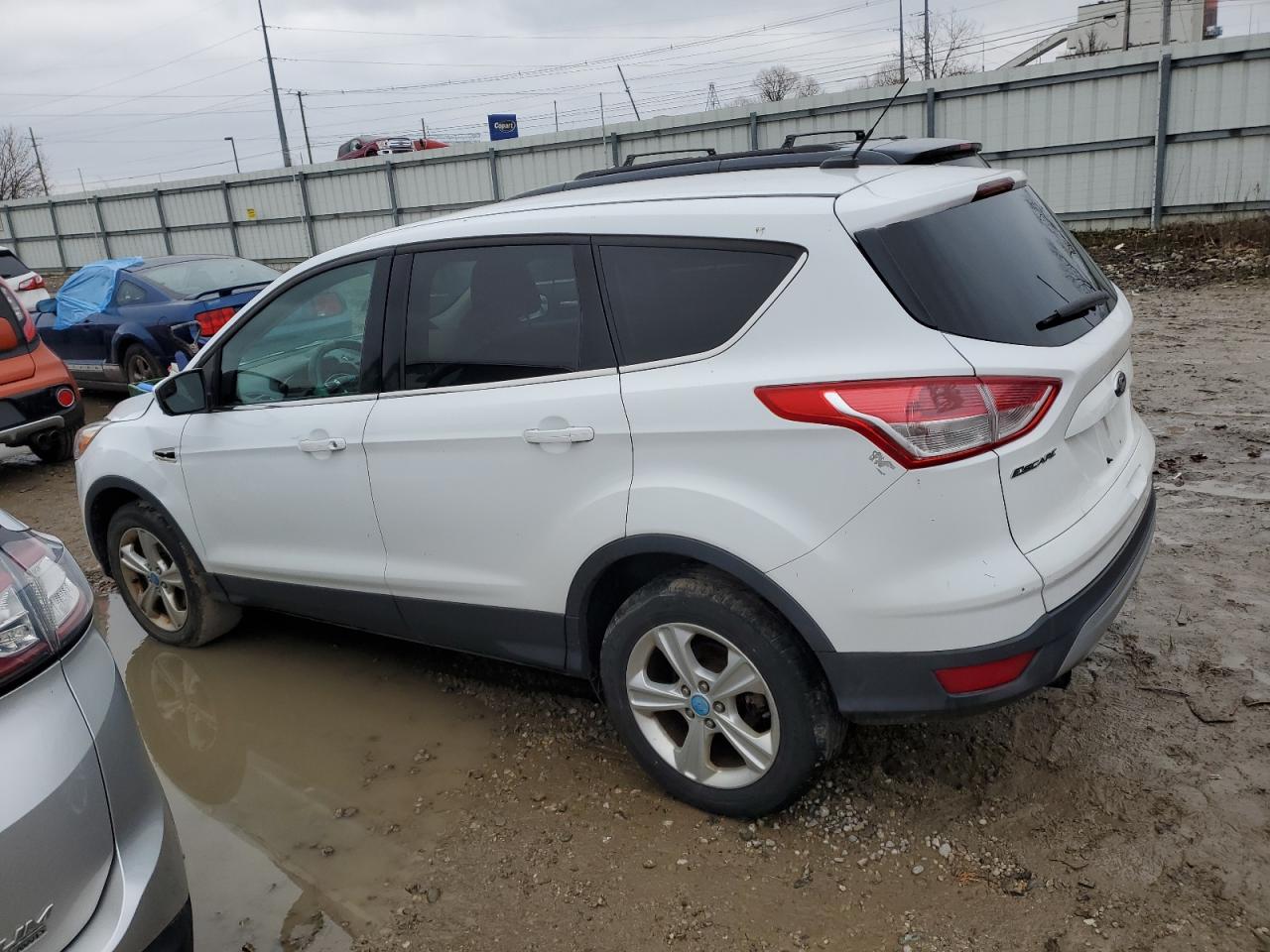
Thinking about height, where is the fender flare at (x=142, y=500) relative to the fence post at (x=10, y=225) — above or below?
above

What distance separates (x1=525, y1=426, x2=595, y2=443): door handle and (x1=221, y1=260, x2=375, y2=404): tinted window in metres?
0.91

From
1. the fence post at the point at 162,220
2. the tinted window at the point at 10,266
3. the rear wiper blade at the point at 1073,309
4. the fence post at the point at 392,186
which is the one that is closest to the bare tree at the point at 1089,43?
the fence post at the point at 392,186

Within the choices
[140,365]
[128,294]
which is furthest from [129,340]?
[128,294]

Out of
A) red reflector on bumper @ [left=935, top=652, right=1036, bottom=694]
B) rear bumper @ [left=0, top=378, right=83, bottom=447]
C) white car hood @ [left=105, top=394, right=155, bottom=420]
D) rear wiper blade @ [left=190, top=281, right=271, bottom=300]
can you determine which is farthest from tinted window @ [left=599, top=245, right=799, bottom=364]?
rear wiper blade @ [left=190, top=281, right=271, bottom=300]

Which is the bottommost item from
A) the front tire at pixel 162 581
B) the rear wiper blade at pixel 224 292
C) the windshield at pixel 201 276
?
the front tire at pixel 162 581

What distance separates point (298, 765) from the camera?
144 inches

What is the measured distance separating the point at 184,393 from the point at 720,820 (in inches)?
108

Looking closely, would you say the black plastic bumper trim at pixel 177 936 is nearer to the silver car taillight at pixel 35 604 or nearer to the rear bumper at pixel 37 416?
the silver car taillight at pixel 35 604

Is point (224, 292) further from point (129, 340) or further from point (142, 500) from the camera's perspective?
point (142, 500)

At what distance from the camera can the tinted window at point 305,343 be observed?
367cm

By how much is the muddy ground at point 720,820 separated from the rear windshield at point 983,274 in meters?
1.38

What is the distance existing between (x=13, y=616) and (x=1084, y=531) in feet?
8.16

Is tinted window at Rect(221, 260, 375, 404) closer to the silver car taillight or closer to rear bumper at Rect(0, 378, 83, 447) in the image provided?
the silver car taillight

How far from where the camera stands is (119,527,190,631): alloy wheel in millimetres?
Answer: 4504
